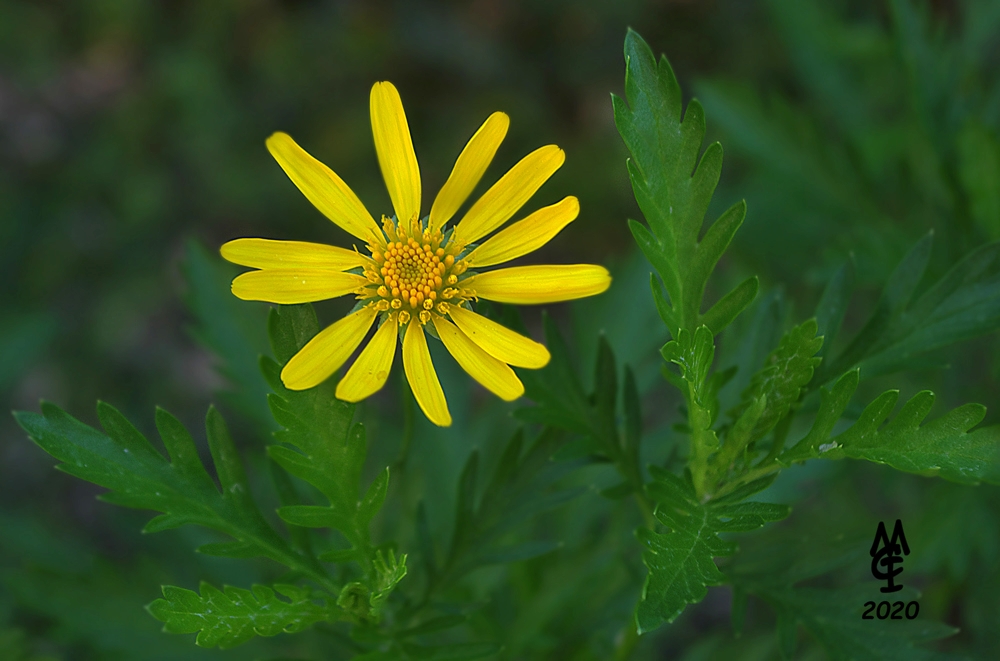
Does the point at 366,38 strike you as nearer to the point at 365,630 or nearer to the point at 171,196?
the point at 171,196

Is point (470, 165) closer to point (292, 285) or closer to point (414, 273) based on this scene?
point (414, 273)

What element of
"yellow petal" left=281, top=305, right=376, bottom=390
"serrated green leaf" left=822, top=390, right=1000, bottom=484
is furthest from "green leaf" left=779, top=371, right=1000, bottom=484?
"yellow petal" left=281, top=305, right=376, bottom=390

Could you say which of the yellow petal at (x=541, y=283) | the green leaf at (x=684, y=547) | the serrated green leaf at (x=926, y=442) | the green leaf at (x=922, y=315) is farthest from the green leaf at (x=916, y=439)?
the yellow petal at (x=541, y=283)

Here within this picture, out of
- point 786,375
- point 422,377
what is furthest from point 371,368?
point 786,375

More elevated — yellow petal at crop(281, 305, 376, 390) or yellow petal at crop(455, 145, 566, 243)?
yellow petal at crop(455, 145, 566, 243)

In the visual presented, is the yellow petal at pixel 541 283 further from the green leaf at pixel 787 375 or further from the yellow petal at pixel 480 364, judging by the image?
the green leaf at pixel 787 375

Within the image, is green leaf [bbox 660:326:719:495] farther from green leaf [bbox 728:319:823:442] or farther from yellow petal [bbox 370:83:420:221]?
yellow petal [bbox 370:83:420:221]
